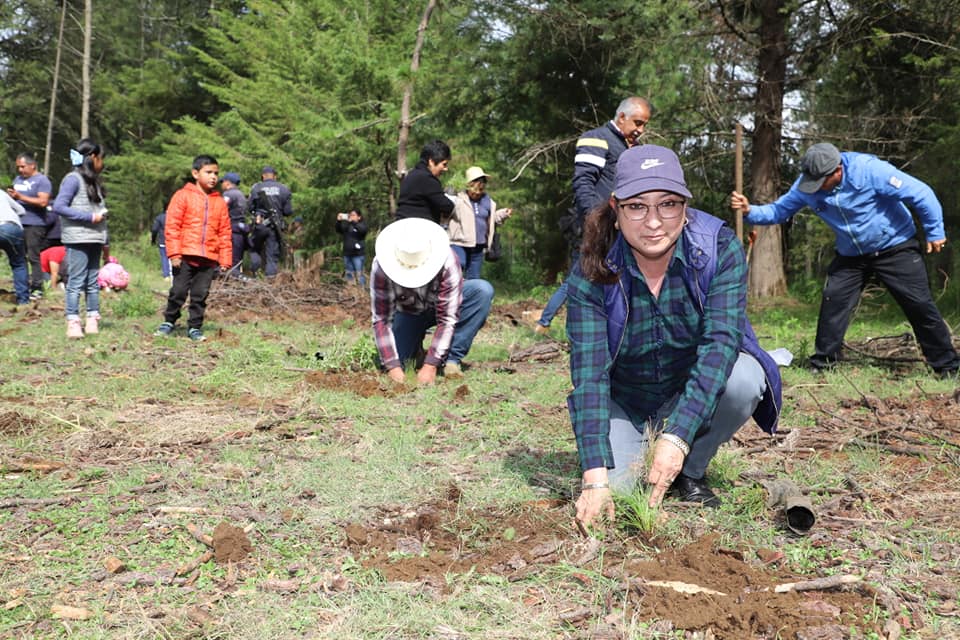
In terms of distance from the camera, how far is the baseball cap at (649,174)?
278 cm

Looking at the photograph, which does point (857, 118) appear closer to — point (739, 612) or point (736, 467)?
point (736, 467)

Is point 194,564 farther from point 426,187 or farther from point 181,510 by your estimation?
point 426,187

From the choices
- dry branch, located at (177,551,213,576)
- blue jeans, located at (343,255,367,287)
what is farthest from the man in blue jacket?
blue jeans, located at (343,255,367,287)

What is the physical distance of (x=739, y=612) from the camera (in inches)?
92.2

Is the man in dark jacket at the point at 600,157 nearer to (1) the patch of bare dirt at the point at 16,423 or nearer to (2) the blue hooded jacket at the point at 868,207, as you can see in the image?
(2) the blue hooded jacket at the point at 868,207

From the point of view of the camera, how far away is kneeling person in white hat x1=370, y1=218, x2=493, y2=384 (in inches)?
210

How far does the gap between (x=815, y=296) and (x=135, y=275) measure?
14.2 meters

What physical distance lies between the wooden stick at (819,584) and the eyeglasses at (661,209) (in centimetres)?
131

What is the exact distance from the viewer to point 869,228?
583cm

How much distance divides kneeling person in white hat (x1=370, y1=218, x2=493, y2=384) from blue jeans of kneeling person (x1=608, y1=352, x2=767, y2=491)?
7.44 feet

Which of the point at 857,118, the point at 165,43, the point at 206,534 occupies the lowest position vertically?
the point at 206,534

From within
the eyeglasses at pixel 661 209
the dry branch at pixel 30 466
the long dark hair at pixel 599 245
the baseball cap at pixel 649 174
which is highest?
the baseball cap at pixel 649 174

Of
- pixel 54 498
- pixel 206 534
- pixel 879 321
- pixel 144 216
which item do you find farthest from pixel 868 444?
pixel 144 216

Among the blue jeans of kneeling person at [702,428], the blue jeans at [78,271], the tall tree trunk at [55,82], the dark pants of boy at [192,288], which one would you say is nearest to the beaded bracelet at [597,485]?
the blue jeans of kneeling person at [702,428]
